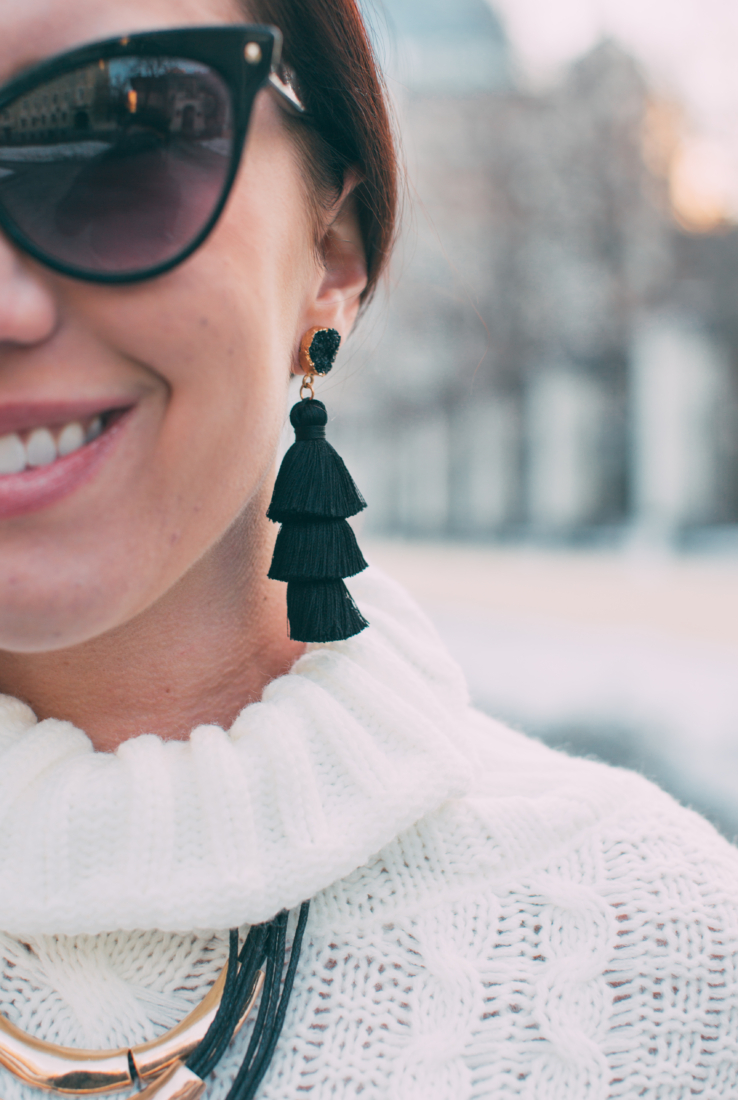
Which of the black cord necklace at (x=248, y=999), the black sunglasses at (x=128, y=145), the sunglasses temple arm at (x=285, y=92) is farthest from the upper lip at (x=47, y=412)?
the black cord necklace at (x=248, y=999)

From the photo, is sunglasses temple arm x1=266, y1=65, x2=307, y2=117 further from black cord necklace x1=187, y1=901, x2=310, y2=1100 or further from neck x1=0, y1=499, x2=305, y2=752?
black cord necklace x1=187, y1=901, x2=310, y2=1100

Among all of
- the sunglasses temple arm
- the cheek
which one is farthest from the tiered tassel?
the sunglasses temple arm

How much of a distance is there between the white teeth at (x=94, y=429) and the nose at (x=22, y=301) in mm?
103

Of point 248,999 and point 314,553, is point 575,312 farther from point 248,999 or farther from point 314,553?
point 248,999

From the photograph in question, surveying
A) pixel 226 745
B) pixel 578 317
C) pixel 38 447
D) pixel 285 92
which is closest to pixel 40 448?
pixel 38 447

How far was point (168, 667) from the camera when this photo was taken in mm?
1224

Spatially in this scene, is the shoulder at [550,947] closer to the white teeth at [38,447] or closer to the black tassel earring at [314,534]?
the black tassel earring at [314,534]

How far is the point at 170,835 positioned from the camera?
1.02 meters

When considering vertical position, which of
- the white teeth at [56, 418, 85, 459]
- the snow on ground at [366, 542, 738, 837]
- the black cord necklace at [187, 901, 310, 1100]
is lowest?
the snow on ground at [366, 542, 738, 837]

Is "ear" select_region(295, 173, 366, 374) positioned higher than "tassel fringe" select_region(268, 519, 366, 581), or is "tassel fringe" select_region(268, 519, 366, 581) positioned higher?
"ear" select_region(295, 173, 366, 374)

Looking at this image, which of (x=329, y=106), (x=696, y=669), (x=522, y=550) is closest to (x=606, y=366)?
(x=522, y=550)

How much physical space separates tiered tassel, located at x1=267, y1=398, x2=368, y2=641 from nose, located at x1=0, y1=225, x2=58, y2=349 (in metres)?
0.40

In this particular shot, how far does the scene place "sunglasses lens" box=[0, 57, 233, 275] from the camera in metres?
0.85

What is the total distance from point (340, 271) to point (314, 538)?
1.31 feet
